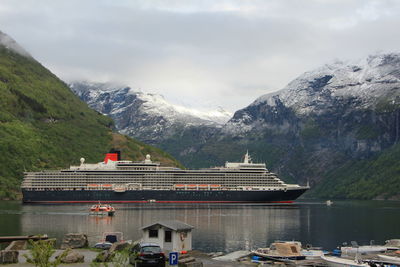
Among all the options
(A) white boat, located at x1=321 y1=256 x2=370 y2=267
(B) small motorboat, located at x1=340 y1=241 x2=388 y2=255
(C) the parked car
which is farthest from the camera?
(B) small motorboat, located at x1=340 y1=241 x2=388 y2=255

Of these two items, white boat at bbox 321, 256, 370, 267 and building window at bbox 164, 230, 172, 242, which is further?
building window at bbox 164, 230, 172, 242

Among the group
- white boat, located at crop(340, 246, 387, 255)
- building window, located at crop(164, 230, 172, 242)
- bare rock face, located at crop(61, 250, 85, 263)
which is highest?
building window, located at crop(164, 230, 172, 242)

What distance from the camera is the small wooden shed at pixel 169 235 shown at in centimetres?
5647

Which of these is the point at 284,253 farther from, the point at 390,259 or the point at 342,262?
the point at 390,259

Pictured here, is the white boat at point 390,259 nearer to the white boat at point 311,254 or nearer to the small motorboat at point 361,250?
the small motorboat at point 361,250

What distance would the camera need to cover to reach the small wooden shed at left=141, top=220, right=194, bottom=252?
5647 centimetres

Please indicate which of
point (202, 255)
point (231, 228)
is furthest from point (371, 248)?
point (231, 228)

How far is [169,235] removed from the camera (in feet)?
187

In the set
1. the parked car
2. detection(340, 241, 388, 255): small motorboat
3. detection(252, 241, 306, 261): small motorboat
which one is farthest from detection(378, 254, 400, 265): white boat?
the parked car

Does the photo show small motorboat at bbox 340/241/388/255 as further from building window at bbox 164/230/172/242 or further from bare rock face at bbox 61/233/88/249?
bare rock face at bbox 61/233/88/249

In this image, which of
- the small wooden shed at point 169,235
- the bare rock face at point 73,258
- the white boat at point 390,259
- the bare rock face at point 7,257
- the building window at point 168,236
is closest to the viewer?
the bare rock face at point 7,257

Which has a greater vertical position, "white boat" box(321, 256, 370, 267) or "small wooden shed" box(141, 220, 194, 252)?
"small wooden shed" box(141, 220, 194, 252)

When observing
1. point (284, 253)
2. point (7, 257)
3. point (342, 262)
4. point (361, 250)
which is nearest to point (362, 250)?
point (361, 250)

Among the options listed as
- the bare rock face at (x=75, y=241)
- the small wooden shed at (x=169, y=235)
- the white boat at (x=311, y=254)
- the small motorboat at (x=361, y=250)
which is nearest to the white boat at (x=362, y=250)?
the small motorboat at (x=361, y=250)
